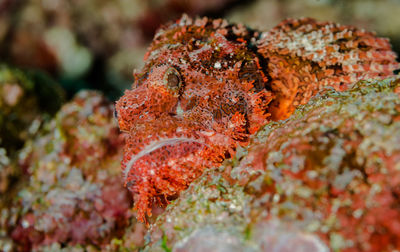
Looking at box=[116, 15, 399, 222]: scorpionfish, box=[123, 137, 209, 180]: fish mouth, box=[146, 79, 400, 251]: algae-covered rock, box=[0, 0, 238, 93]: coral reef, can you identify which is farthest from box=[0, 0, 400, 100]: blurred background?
box=[146, 79, 400, 251]: algae-covered rock

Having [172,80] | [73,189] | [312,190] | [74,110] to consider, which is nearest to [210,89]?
[172,80]

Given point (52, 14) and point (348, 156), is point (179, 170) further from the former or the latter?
point (52, 14)

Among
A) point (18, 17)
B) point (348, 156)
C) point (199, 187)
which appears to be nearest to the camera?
point (348, 156)

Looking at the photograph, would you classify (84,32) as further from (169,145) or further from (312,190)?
(312,190)

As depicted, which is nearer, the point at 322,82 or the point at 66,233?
the point at 322,82

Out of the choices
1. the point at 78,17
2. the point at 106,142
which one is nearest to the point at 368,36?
the point at 106,142

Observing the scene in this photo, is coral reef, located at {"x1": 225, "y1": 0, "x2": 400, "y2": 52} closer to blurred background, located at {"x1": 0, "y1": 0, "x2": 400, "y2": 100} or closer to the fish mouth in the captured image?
blurred background, located at {"x1": 0, "y1": 0, "x2": 400, "y2": 100}

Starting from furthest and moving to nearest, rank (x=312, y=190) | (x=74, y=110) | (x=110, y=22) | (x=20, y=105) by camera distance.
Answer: (x=110, y=22) → (x=20, y=105) → (x=74, y=110) → (x=312, y=190)
